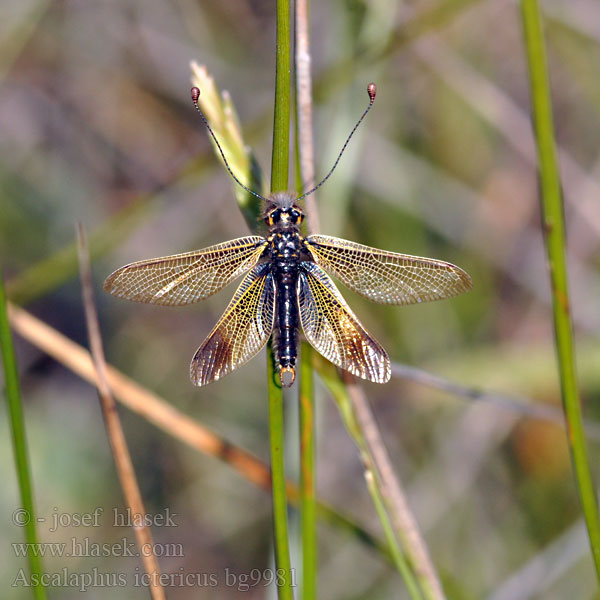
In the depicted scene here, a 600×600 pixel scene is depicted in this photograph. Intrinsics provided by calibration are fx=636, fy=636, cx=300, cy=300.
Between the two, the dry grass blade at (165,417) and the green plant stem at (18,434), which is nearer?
the green plant stem at (18,434)

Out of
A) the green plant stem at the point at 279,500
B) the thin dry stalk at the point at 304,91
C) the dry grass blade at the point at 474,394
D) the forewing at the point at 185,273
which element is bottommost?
the green plant stem at the point at 279,500

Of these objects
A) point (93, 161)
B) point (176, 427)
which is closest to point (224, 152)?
point (176, 427)

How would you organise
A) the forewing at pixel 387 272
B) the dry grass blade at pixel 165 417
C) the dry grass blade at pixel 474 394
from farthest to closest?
the dry grass blade at pixel 165 417 < the dry grass blade at pixel 474 394 < the forewing at pixel 387 272

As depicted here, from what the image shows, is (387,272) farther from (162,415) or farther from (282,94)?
(162,415)

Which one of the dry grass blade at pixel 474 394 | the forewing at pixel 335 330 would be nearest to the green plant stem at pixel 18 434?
the forewing at pixel 335 330

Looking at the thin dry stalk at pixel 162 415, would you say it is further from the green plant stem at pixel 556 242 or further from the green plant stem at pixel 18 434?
the green plant stem at pixel 556 242

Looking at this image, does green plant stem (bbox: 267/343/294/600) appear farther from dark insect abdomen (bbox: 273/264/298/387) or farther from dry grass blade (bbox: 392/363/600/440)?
dry grass blade (bbox: 392/363/600/440)

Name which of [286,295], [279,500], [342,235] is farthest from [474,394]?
[342,235]
